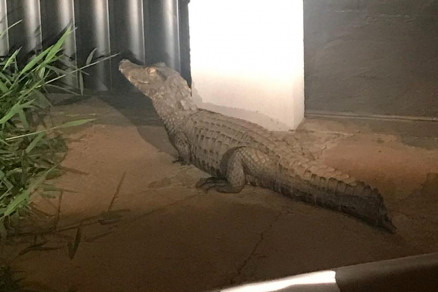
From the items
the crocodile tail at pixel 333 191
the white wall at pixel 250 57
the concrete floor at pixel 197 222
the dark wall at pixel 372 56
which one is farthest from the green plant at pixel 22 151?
the dark wall at pixel 372 56

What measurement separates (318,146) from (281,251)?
3.67 ft

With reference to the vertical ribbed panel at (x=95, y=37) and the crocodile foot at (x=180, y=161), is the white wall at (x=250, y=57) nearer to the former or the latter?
the crocodile foot at (x=180, y=161)

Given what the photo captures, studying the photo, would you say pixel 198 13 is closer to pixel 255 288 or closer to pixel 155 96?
pixel 155 96

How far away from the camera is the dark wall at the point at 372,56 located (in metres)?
4.29

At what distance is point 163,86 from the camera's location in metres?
3.81

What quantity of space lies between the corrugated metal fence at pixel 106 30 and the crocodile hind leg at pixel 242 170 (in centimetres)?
151

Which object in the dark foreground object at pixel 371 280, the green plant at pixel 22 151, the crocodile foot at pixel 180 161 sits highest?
the green plant at pixel 22 151

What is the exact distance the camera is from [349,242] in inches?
108

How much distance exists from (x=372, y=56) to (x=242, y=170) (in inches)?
64.5

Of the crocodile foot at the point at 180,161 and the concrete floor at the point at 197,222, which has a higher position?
the crocodile foot at the point at 180,161

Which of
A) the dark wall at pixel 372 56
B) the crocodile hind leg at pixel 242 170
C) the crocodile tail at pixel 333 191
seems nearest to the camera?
the crocodile tail at pixel 333 191

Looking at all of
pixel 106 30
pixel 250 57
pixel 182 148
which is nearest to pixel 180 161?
pixel 182 148

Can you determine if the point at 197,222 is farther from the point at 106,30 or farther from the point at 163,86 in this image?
the point at 106,30

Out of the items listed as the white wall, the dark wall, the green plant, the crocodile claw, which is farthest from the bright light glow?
the dark wall
